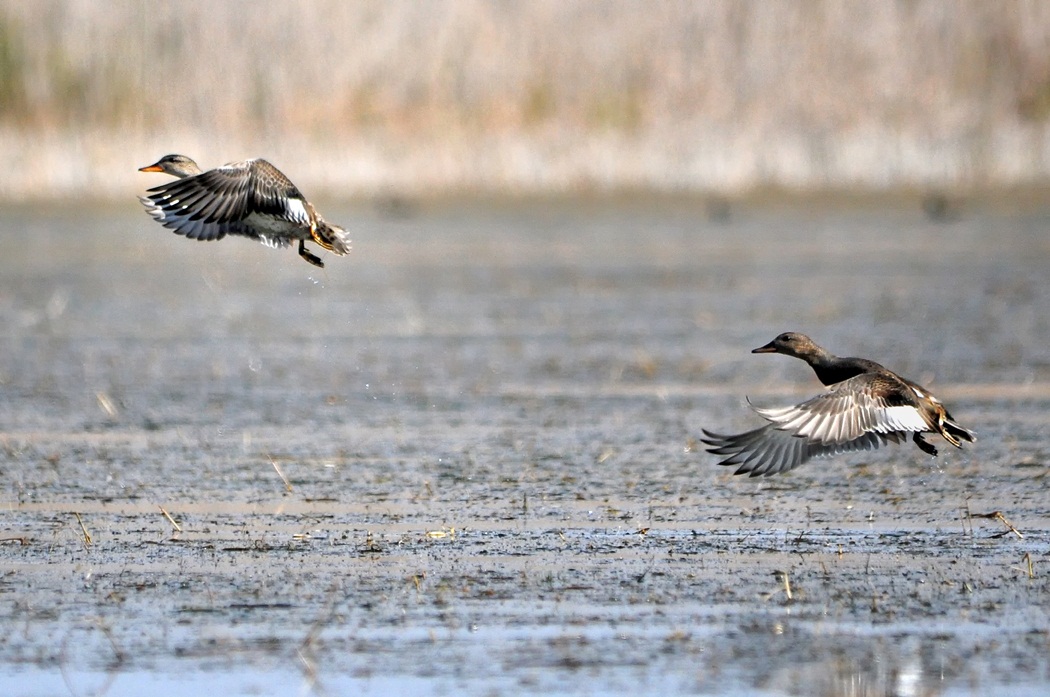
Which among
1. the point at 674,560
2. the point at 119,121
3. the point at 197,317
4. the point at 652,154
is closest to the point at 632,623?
the point at 674,560

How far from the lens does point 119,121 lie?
28.4m

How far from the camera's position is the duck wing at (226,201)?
805 cm

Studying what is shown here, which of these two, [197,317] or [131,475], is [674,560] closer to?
[131,475]

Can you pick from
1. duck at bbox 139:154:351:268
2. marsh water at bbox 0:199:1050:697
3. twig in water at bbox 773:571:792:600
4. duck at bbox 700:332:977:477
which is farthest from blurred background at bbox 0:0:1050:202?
twig in water at bbox 773:571:792:600

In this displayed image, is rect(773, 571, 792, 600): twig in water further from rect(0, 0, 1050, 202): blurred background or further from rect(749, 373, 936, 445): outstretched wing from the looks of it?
rect(0, 0, 1050, 202): blurred background

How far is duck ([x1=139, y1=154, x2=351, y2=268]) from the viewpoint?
805 centimetres

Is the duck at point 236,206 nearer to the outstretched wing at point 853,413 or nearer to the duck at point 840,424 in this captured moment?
the duck at point 840,424

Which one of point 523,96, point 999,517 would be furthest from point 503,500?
point 523,96

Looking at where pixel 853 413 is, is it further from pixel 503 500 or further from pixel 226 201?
pixel 226 201

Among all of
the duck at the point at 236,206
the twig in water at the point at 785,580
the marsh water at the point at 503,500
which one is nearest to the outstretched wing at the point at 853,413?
the marsh water at the point at 503,500

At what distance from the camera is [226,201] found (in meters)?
8.15

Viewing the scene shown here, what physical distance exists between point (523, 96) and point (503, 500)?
70.7 ft

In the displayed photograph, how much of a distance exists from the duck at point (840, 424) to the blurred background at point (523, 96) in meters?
18.6

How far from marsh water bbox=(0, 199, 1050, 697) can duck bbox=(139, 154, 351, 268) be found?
120cm
